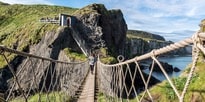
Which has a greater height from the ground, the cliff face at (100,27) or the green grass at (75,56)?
the cliff face at (100,27)

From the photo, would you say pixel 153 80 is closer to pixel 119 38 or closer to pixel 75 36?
pixel 75 36

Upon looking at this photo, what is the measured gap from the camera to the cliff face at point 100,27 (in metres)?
45.8

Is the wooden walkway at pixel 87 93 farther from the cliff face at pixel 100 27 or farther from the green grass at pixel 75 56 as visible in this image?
the cliff face at pixel 100 27

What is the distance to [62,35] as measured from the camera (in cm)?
4491

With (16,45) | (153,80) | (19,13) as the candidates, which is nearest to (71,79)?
(153,80)

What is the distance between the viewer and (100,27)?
47.2 metres

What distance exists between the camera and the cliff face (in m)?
45.8

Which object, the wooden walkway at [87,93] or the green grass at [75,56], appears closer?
the wooden walkway at [87,93]

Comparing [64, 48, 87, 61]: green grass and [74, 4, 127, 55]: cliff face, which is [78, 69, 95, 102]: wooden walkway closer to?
[64, 48, 87, 61]: green grass

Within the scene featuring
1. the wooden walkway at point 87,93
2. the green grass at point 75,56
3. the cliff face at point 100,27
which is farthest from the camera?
the cliff face at point 100,27

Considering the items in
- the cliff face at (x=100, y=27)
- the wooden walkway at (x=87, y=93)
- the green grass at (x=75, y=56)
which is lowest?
the wooden walkway at (x=87, y=93)

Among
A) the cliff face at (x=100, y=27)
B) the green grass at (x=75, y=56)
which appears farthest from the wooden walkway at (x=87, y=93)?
the cliff face at (x=100, y=27)

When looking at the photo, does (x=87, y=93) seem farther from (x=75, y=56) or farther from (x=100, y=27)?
(x=100, y=27)

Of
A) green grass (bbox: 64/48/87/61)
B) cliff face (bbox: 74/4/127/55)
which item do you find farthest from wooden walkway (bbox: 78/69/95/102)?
cliff face (bbox: 74/4/127/55)
